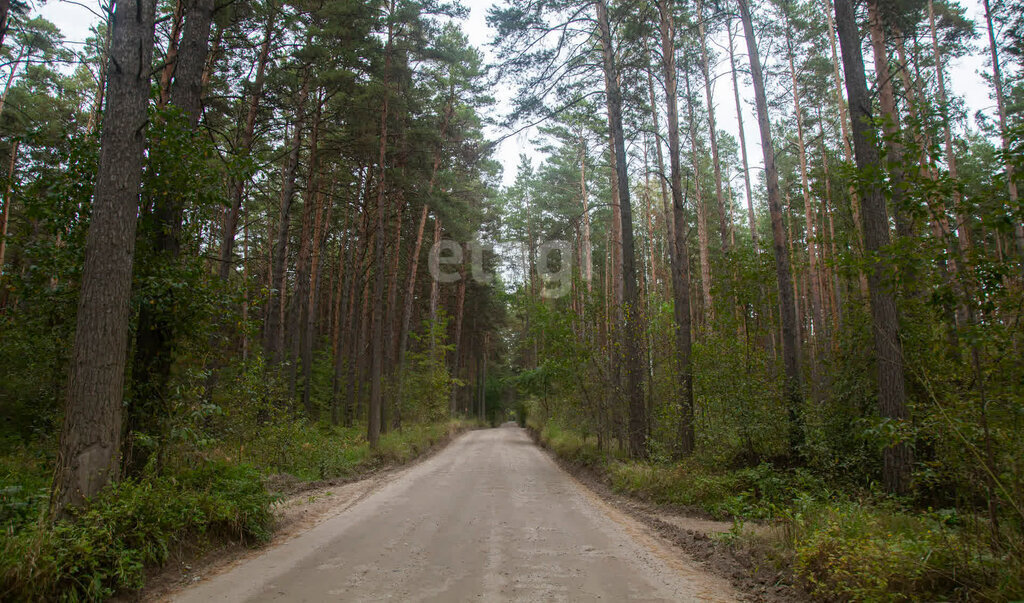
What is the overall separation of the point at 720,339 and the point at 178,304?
8742mm

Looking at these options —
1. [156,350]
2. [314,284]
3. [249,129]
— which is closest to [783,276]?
[156,350]

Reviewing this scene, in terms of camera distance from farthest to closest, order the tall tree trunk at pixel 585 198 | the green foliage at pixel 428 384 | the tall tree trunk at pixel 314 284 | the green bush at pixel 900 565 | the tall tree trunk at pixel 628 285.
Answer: the green foliage at pixel 428 384 → the tall tree trunk at pixel 585 198 → the tall tree trunk at pixel 314 284 → the tall tree trunk at pixel 628 285 → the green bush at pixel 900 565

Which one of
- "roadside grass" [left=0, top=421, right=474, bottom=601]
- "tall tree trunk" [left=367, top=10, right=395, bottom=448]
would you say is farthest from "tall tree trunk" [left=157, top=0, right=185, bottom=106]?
"roadside grass" [left=0, top=421, right=474, bottom=601]

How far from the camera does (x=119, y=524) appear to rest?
4.34 meters

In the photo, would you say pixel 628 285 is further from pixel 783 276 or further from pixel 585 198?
pixel 585 198

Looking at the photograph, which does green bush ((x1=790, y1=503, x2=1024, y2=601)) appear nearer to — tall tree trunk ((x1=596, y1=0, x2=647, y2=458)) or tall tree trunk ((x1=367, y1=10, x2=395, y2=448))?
tall tree trunk ((x1=596, y1=0, x2=647, y2=458))

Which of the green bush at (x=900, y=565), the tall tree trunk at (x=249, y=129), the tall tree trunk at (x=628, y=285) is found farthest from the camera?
the tall tree trunk at (x=249, y=129)

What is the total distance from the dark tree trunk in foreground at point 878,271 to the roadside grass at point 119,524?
7.63 meters

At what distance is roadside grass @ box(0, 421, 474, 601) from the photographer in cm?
352

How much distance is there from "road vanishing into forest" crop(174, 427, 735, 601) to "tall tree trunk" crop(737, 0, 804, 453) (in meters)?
3.42

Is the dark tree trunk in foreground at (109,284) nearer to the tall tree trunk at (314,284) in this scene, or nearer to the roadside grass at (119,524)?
the roadside grass at (119,524)

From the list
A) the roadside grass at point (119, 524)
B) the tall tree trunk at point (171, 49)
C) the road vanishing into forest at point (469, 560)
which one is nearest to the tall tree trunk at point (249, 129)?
the tall tree trunk at point (171, 49)

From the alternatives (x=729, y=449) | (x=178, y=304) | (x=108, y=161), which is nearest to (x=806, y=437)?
(x=729, y=449)

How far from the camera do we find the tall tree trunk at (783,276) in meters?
8.72
